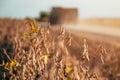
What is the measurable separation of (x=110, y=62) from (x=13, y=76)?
2555 millimetres

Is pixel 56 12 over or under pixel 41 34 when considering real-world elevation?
under

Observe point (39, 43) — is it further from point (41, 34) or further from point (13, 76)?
point (13, 76)

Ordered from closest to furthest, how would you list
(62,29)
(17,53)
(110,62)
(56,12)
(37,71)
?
(62,29) → (37,71) → (17,53) → (110,62) → (56,12)

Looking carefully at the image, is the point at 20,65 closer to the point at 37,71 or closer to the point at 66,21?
the point at 37,71

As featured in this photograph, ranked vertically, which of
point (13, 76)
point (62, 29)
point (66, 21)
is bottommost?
point (66, 21)

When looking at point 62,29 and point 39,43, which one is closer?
point 62,29

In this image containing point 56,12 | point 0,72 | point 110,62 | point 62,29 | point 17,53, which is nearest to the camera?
point 62,29

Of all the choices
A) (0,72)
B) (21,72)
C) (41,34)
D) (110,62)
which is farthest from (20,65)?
(110,62)

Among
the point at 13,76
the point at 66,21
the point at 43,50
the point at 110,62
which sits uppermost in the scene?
the point at 43,50

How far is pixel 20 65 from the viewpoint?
4.24 meters

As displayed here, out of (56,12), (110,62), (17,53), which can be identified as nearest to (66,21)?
(56,12)

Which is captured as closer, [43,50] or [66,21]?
[43,50]

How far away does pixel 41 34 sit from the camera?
4.18m

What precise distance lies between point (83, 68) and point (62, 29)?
431 millimetres
